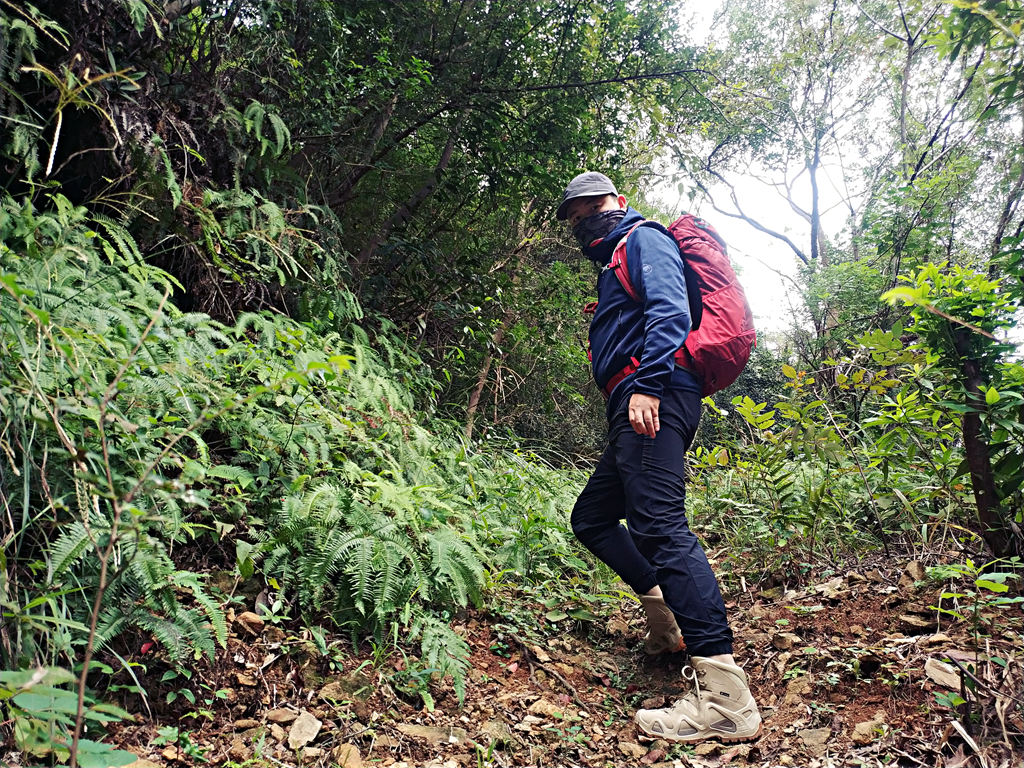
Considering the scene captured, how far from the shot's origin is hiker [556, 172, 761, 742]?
8.12 feet

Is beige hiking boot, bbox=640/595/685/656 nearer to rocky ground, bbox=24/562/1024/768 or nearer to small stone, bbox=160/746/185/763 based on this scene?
rocky ground, bbox=24/562/1024/768

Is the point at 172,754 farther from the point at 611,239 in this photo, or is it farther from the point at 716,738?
the point at 611,239

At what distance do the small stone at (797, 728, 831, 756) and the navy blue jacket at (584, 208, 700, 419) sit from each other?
1436mm

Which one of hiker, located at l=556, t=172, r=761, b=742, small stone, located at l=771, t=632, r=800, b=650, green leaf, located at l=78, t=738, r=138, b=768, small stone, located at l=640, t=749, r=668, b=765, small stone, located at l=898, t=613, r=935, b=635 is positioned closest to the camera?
green leaf, located at l=78, t=738, r=138, b=768

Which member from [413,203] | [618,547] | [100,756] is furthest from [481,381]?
[100,756]

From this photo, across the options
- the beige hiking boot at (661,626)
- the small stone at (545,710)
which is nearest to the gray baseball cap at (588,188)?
the beige hiking boot at (661,626)

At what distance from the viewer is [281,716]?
2.18 meters

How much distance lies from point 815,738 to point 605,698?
0.92 m

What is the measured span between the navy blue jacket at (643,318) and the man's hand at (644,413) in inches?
1.3

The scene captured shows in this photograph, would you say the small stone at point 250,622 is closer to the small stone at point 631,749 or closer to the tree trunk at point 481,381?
the small stone at point 631,749

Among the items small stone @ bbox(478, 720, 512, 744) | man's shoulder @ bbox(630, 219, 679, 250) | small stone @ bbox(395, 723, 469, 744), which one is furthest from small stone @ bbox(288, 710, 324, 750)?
man's shoulder @ bbox(630, 219, 679, 250)

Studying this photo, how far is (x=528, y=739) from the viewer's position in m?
2.41

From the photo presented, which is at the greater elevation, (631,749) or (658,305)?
(658,305)

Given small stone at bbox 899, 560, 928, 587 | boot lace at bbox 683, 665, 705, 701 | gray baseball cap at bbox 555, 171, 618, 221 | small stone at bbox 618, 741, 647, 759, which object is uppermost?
gray baseball cap at bbox 555, 171, 618, 221
